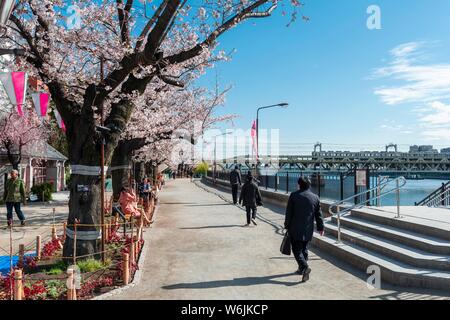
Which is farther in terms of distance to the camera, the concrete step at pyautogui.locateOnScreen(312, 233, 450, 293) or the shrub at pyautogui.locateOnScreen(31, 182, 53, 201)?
the shrub at pyautogui.locateOnScreen(31, 182, 53, 201)

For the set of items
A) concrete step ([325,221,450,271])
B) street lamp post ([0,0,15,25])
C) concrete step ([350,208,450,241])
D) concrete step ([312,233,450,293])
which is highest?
street lamp post ([0,0,15,25])

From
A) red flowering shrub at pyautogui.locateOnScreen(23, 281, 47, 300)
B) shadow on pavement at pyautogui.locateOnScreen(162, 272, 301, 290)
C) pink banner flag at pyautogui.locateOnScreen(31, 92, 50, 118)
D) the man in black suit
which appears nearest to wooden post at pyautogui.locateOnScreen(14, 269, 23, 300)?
red flowering shrub at pyautogui.locateOnScreen(23, 281, 47, 300)

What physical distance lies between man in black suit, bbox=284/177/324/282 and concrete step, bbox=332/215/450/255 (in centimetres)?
232

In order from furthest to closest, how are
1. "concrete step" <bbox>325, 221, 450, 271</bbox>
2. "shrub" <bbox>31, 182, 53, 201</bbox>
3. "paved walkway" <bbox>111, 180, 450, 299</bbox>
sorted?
Answer: "shrub" <bbox>31, 182, 53, 201</bbox>
"concrete step" <bbox>325, 221, 450, 271</bbox>
"paved walkway" <bbox>111, 180, 450, 299</bbox>

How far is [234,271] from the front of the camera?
26.4 ft

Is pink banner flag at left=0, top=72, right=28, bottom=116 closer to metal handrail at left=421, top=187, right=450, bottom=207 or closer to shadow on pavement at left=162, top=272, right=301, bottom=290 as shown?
shadow on pavement at left=162, top=272, right=301, bottom=290

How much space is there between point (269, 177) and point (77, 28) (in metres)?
17.3

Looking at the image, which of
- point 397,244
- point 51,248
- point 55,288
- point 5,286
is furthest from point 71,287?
point 397,244

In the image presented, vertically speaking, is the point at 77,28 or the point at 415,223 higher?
the point at 77,28

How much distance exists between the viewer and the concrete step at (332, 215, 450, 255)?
776cm

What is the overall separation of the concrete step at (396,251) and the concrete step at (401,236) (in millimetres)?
140
